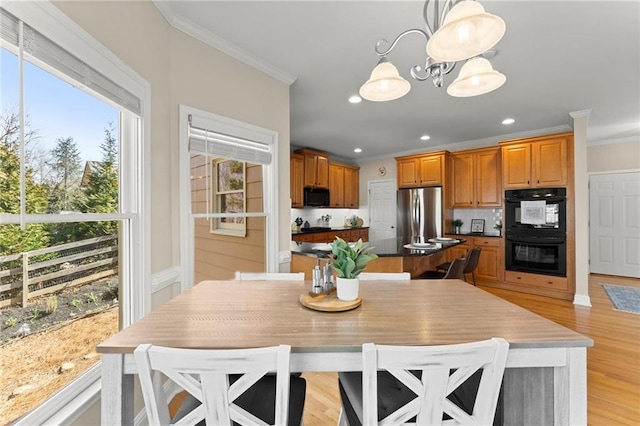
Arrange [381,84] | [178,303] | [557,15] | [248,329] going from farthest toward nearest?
[557,15]
[381,84]
[178,303]
[248,329]

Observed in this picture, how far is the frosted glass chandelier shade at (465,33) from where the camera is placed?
1.07 m

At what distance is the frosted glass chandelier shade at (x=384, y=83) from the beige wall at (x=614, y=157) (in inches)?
252

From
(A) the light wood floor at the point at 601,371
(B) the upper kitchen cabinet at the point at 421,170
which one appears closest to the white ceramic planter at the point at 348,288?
(A) the light wood floor at the point at 601,371

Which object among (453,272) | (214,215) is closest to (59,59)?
(214,215)

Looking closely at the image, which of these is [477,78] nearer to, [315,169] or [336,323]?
[336,323]

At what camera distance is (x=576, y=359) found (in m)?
0.95

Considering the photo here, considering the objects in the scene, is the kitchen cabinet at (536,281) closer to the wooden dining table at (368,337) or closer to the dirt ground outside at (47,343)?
the wooden dining table at (368,337)

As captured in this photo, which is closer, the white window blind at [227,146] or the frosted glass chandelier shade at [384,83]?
the frosted glass chandelier shade at [384,83]

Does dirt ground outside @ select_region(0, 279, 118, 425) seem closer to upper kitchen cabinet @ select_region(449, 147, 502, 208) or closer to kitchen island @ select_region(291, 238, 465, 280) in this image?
kitchen island @ select_region(291, 238, 465, 280)

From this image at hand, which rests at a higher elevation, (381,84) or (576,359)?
(381,84)

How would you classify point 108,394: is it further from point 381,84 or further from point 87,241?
point 381,84

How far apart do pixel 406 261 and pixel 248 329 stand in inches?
87.1

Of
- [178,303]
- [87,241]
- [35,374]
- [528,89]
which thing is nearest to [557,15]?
[528,89]

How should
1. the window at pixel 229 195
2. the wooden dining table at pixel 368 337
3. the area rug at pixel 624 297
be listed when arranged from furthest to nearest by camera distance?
1. the area rug at pixel 624 297
2. the window at pixel 229 195
3. the wooden dining table at pixel 368 337
